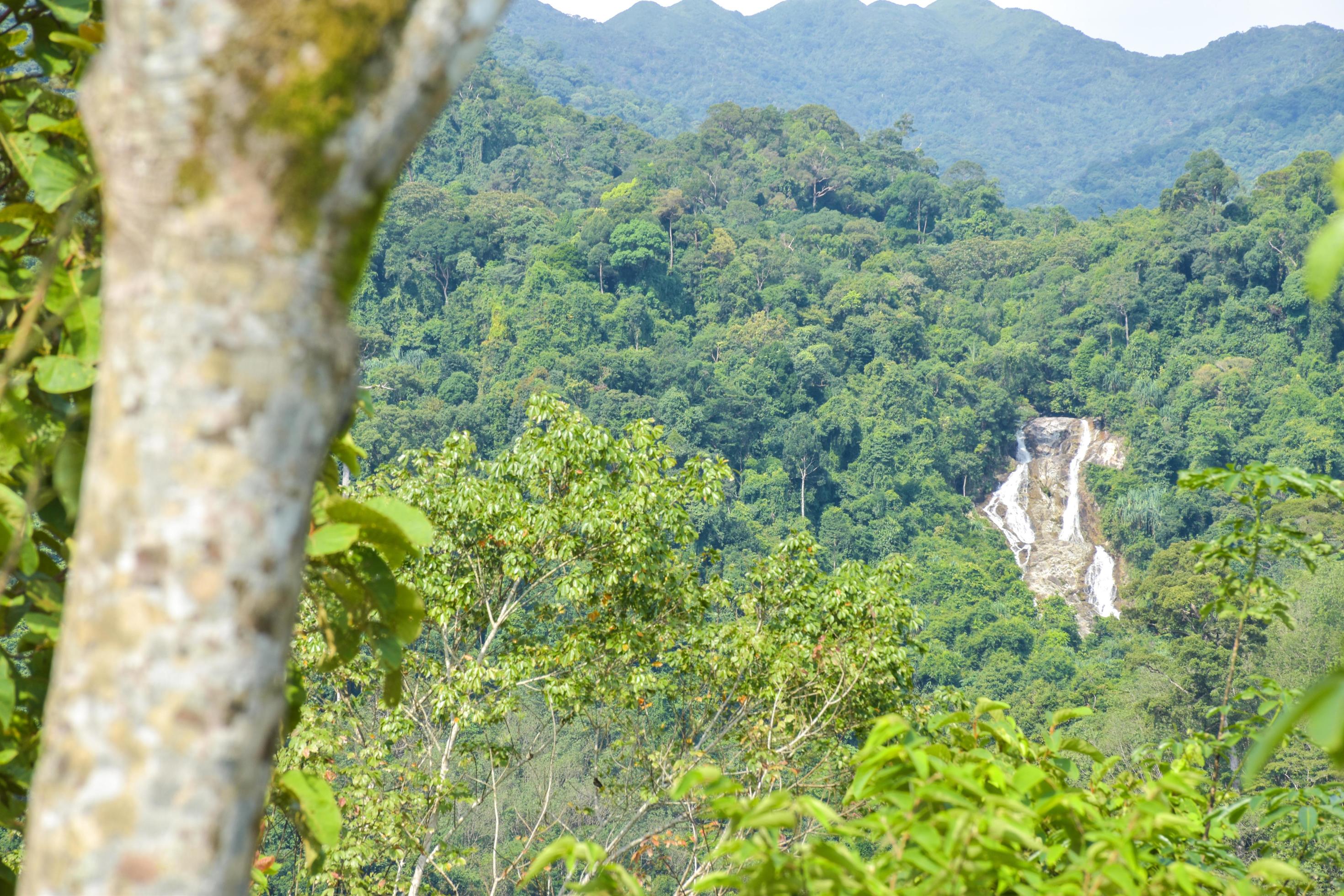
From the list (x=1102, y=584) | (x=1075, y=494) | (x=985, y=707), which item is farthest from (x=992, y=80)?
(x=985, y=707)

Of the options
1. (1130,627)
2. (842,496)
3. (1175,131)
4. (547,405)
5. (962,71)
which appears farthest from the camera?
(962,71)

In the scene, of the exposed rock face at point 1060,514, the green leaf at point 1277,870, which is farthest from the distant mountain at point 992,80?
the green leaf at point 1277,870

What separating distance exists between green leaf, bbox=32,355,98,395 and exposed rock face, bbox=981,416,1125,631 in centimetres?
3377

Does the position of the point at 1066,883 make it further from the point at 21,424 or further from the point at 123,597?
the point at 21,424

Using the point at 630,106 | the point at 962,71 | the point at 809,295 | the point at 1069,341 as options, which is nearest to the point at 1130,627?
the point at 1069,341

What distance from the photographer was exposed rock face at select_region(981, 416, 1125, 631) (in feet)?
108

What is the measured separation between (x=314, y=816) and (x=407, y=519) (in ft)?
1.26

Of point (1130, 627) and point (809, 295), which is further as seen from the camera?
point (809, 295)

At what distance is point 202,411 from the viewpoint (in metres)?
0.68

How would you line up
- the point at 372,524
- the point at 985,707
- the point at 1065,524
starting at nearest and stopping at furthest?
the point at 372,524 → the point at 985,707 → the point at 1065,524

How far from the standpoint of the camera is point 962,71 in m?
158

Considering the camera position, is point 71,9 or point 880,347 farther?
point 880,347

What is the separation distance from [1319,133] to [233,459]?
385ft

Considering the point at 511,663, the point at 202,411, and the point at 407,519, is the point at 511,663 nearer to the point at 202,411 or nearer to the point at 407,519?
the point at 407,519
